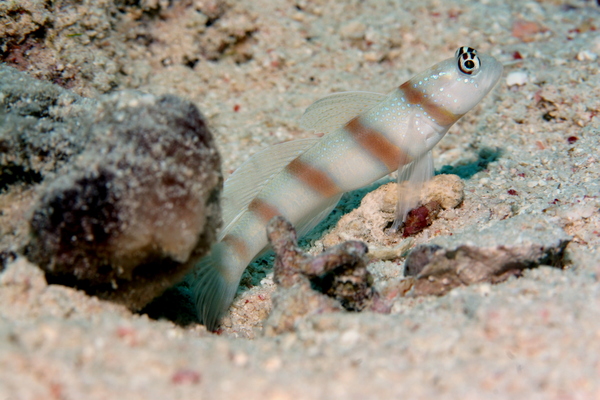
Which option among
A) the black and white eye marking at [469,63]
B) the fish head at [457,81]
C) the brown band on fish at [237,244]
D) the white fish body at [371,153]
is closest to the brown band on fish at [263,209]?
the white fish body at [371,153]

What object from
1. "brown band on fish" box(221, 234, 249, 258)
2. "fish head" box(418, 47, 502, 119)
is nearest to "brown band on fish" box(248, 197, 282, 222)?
"brown band on fish" box(221, 234, 249, 258)

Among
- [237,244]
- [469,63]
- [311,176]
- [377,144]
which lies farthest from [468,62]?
[237,244]

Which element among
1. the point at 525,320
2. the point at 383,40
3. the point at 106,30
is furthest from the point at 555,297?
the point at 106,30

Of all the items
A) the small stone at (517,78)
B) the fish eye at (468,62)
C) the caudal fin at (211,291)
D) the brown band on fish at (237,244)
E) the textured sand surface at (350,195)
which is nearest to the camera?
the textured sand surface at (350,195)

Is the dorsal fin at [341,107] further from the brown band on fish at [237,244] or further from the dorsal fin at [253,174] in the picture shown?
the brown band on fish at [237,244]

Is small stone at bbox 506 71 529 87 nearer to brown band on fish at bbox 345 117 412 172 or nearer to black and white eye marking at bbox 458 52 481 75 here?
black and white eye marking at bbox 458 52 481 75

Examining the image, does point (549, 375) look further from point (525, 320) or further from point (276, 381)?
point (276, 381)
